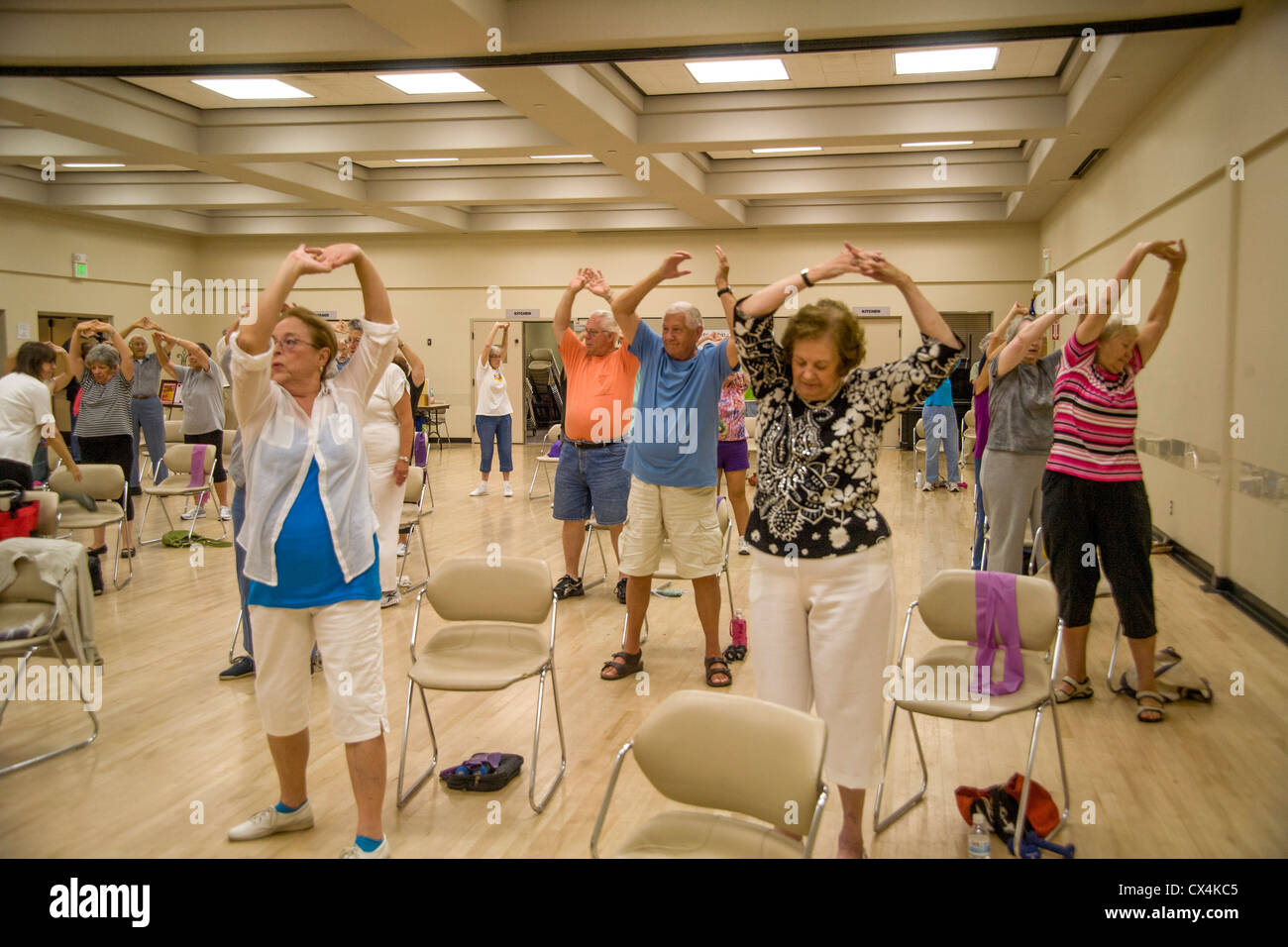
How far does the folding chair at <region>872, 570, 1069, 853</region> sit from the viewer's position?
3078mm

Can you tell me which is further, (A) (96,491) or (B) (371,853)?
(A) (96,491)

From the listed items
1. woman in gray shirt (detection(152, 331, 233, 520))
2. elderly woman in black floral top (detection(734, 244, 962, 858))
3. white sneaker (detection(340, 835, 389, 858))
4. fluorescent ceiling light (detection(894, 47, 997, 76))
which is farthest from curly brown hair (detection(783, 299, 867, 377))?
woman in gray shirt (detection(152, 331, 233, 520))

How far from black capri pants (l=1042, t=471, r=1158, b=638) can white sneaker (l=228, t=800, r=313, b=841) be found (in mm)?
3299

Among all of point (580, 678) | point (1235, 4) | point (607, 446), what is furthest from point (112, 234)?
point (1235, 4)

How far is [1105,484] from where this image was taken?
13.5ft

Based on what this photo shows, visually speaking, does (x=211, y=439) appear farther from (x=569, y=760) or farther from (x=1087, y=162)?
(x=1087, y=162)

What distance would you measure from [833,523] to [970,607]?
1.08 meters

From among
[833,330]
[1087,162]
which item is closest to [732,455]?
[833,330]

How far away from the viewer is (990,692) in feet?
10.5

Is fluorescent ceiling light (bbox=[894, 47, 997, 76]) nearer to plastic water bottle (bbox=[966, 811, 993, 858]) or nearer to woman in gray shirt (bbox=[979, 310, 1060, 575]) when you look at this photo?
woman in gray shirt (bbox=[979, 310, 1060, 575])

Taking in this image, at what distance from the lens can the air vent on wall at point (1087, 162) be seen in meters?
10.7

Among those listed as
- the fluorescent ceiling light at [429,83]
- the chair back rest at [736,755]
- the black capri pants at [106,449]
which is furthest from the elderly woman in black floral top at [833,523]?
the fluorescent ceiling light at [429,83]

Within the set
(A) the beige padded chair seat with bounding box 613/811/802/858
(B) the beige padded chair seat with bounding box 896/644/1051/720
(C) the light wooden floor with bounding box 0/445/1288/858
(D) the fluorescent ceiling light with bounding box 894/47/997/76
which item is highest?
(D) the fluorescent ceiling light with bounding box 894/47/997/76
